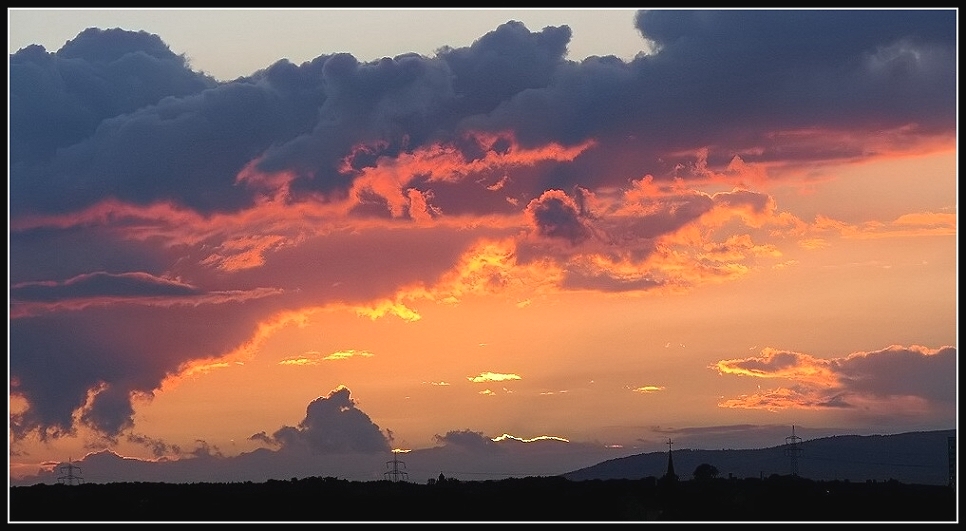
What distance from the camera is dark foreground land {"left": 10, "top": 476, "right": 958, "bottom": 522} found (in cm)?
15075

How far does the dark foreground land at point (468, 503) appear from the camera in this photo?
150750 mm

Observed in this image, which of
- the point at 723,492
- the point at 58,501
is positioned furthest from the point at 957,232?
the point at 58,501

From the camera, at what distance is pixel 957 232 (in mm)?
81688

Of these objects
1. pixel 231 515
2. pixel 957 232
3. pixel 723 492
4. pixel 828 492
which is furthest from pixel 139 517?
pixel 957 232

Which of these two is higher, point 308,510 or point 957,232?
point 957,232

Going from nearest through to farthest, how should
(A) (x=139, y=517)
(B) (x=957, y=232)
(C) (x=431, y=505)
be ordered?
(B) (x=957, y=232) < (A) (x=139, y=517) < (C) (x=431, y=505)

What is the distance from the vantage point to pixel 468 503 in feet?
535

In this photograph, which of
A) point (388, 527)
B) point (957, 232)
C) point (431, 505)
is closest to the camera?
point (957, 232)
